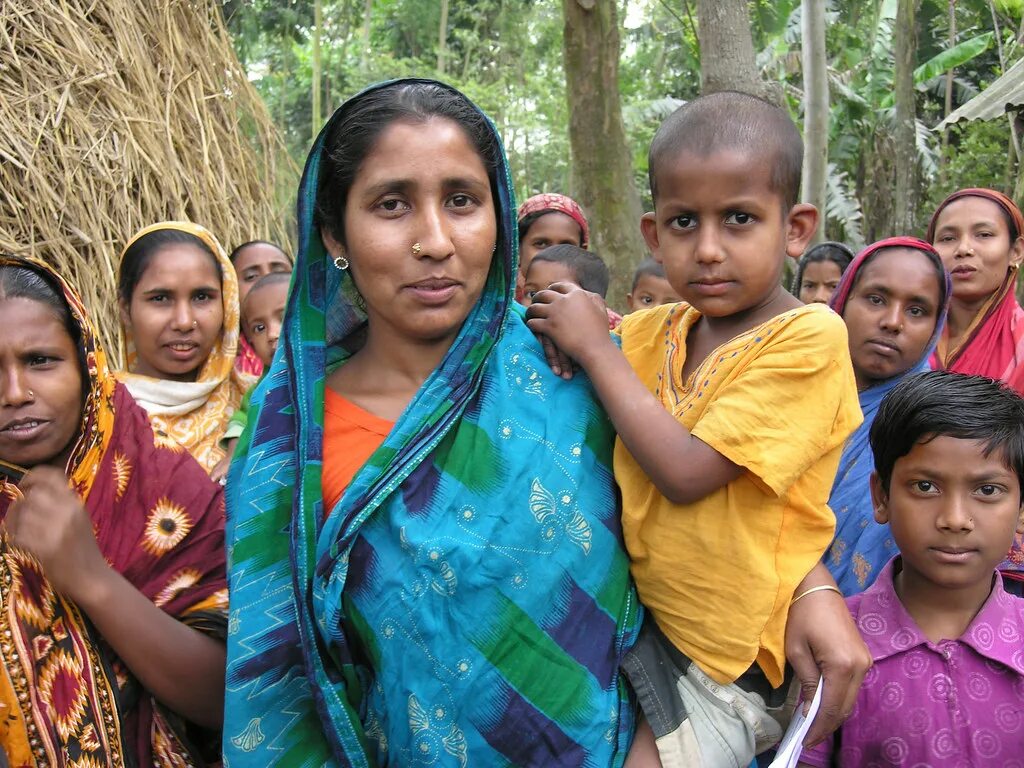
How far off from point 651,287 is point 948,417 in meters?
3.01

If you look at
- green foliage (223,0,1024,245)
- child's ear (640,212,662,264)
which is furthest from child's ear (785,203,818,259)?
green foliage (223,0,1024,245)

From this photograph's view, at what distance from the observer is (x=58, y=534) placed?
1.75 m

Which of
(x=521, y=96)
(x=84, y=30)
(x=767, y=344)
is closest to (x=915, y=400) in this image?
(x=767, y=344)

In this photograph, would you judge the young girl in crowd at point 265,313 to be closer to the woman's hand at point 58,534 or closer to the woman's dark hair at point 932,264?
the woman's hand at point 58,534

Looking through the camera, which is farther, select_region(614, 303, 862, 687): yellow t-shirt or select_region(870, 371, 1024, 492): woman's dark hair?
select_region(870, 371, 1024, 492): woman's dark hair

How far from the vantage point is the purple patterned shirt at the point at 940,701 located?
195 centimetres

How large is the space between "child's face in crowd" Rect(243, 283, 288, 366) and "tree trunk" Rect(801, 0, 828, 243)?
5.64m

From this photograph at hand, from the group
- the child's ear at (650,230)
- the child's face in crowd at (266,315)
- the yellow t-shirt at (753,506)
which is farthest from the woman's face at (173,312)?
the yellow t-shirt at (753,506)

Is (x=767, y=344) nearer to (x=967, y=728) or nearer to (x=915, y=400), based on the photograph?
(x=915, y=400)

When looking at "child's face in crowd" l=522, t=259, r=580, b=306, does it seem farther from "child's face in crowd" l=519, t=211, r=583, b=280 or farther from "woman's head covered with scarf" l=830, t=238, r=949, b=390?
"woman's head covered with scarf" l=830, t=238, r=949, b=390

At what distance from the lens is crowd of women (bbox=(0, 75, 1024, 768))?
61.5 inches

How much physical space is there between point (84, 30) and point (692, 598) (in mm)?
4472

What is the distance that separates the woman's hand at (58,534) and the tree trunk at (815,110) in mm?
7385

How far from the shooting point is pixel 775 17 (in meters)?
16.7
